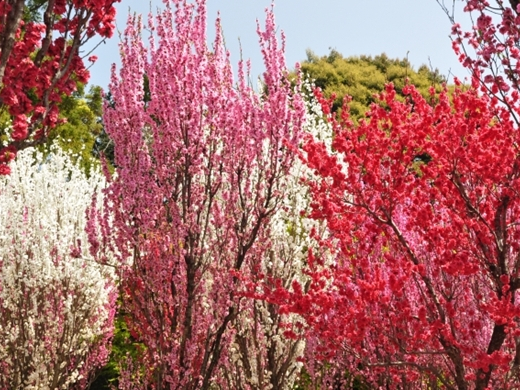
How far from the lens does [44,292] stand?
8.98 metres

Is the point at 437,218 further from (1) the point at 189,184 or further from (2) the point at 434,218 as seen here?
(1) the point at 189,184

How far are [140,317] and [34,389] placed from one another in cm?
362

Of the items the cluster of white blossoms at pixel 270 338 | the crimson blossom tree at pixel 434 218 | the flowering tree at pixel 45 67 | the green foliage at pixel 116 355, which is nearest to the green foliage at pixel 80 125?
the green foliage at pixel 116 355

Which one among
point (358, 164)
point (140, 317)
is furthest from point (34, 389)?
point (358, 164)

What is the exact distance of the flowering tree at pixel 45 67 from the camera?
3.34 meters

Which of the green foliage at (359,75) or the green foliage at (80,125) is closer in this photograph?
the green foliage at (80,125)

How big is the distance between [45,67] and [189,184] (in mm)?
2402

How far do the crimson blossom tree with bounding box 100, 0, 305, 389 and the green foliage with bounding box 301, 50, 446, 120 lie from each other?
17.1 m

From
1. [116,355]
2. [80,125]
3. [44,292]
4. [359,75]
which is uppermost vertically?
[359,75]

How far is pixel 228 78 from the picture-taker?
6254 millimetres

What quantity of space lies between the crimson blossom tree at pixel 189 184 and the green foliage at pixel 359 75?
17.1 meters

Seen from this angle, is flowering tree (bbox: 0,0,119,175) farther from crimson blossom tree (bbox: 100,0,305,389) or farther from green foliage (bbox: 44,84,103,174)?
green foliage (bbox: 44,84,103,174)

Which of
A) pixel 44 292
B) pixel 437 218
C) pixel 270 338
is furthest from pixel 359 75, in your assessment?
pixel 437 218

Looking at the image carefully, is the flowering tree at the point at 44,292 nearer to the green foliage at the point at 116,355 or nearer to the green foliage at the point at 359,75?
the green foliage at the point at 116,355
